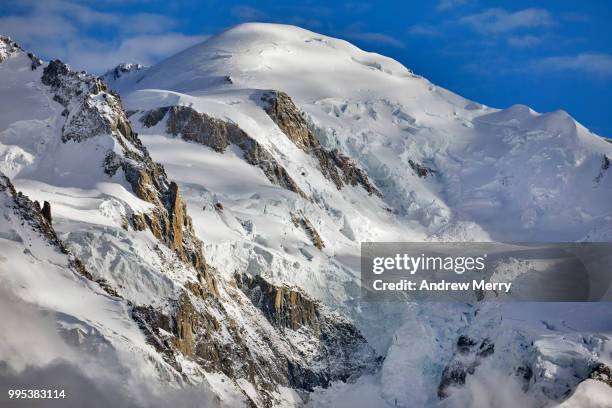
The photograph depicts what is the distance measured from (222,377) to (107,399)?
3702 cm

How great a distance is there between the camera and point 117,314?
582 ft

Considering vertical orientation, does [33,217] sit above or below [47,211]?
above

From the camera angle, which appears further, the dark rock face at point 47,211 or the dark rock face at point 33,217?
the dark rock face at point 47,211

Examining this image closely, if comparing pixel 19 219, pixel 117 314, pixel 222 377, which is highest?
pixel 19 219

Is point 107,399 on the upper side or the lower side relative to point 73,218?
lower

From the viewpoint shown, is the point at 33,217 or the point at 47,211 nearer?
the point at 33,217

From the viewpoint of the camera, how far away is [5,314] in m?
160

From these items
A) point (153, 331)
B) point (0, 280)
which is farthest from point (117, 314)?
point (0, 280)

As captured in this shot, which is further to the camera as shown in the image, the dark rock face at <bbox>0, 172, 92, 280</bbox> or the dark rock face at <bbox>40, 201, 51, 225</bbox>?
the dark rock face at <bbox>40, 201, 51, 225</bbox>

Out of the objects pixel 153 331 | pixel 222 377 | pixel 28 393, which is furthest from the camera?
pixel 222 377

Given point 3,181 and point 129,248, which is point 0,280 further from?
point 129,248

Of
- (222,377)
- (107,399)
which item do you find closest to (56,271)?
(107,399)

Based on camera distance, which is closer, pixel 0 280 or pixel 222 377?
pixel 0 280

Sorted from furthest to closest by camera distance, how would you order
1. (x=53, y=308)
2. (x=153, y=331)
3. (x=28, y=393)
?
(x=153, y=331) → (x=53, y=308) → (x=28, y=393)
